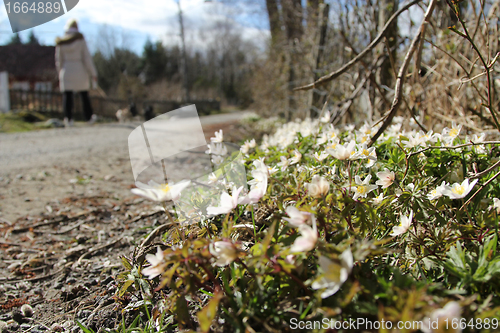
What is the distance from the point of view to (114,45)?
42.2 metres

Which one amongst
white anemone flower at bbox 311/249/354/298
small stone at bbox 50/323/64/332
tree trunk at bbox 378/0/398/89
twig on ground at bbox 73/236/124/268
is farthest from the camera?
tree trunk at bbox 378/0/398/89

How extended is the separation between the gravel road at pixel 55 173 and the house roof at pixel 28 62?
26014 mm

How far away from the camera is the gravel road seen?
2846 mm

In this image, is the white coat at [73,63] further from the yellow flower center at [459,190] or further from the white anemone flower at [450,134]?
the yellow flower center at [459,190]

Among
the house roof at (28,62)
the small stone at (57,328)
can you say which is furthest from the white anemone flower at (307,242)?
the house roof at (28,62)

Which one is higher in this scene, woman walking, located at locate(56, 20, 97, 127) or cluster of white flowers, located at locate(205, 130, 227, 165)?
woman walking, located at locate(56, 20, 97, 127)

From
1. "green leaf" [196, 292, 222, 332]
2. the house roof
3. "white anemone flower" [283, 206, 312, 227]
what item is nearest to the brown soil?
"green leaf" [196, 292, 222, 332]

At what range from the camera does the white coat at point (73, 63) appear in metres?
8.29

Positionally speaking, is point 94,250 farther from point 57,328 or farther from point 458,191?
point 458,191

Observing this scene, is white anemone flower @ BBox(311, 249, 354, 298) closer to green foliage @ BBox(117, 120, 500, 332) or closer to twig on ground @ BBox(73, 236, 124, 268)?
green foliage @ BBox(117, 120, 500, 332)

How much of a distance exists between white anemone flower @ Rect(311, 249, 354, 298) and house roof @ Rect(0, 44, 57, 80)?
32.0m

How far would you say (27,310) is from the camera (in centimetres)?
139

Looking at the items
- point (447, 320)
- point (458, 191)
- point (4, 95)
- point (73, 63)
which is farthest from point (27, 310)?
point (4, 95)

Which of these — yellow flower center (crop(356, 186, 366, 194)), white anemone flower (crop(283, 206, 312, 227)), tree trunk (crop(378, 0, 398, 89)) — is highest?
tree trunk (crop(378, 0, 398, 89))
